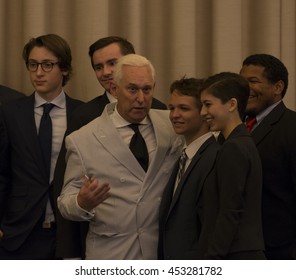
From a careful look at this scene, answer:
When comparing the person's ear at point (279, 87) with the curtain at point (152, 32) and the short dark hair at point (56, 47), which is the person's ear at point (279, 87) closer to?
the curtain at point (152, 32)

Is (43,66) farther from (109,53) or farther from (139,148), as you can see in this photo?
(139,148)

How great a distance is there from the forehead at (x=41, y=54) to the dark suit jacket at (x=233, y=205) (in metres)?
1.18

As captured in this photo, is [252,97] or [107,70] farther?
[107,70]

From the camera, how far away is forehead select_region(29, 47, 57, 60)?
3834 millimetres

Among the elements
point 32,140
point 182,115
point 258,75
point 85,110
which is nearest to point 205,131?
point 182,115

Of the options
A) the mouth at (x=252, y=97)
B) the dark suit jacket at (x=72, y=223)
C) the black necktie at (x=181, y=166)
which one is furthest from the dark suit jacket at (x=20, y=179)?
the mouth at (x=252, y=97)

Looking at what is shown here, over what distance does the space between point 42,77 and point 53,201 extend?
59 cm

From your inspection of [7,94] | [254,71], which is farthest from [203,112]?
[7,94]

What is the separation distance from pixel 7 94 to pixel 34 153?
0.49 meters

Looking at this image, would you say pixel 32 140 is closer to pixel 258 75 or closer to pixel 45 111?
pixel 45 111

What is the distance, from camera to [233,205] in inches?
115

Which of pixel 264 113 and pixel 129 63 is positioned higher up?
pixel 129 63

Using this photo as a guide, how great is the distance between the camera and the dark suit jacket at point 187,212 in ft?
10.3

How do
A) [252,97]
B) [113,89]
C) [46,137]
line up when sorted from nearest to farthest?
1. [252,97]
2. [113,89]
3. [46,137]
